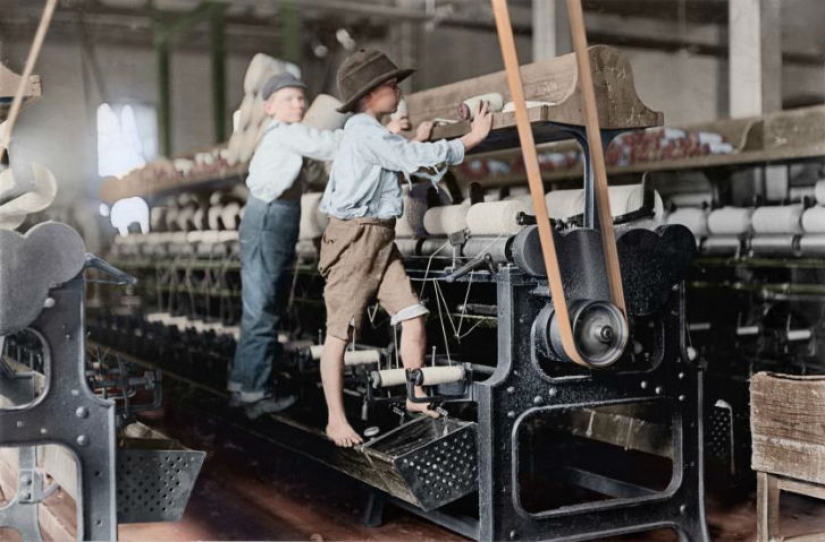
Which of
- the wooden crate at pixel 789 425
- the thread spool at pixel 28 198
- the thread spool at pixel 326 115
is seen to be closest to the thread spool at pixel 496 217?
the thread spool at pixel 326 115

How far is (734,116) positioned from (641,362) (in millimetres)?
3261

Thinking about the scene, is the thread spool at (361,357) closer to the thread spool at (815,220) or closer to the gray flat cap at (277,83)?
the gray flat cap at (277,83)

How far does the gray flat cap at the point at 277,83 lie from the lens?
366cm

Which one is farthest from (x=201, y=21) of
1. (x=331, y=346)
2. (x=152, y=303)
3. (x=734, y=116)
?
(x=734, y=116)

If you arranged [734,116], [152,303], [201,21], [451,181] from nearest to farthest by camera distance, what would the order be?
[201,21] → [451,181] → [152,303] → [734,116]

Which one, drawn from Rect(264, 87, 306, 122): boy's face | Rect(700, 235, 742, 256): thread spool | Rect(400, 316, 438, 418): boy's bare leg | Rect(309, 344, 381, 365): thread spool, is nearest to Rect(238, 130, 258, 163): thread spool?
Rect(264, 87, 306, 122): boy's face

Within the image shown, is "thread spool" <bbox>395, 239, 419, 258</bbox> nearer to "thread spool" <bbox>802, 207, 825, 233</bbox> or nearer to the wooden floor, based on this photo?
the wooden floor

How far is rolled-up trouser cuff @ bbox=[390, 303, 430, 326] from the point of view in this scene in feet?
10.7

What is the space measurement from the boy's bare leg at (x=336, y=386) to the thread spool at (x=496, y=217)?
1.90ft

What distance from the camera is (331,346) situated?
3.33 meters

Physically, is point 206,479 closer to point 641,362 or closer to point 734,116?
point 641,362

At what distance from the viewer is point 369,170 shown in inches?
129

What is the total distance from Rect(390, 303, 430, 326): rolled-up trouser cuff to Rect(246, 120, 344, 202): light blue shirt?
641 millimetres

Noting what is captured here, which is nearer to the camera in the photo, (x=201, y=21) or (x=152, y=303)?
(x=201, y=21)
